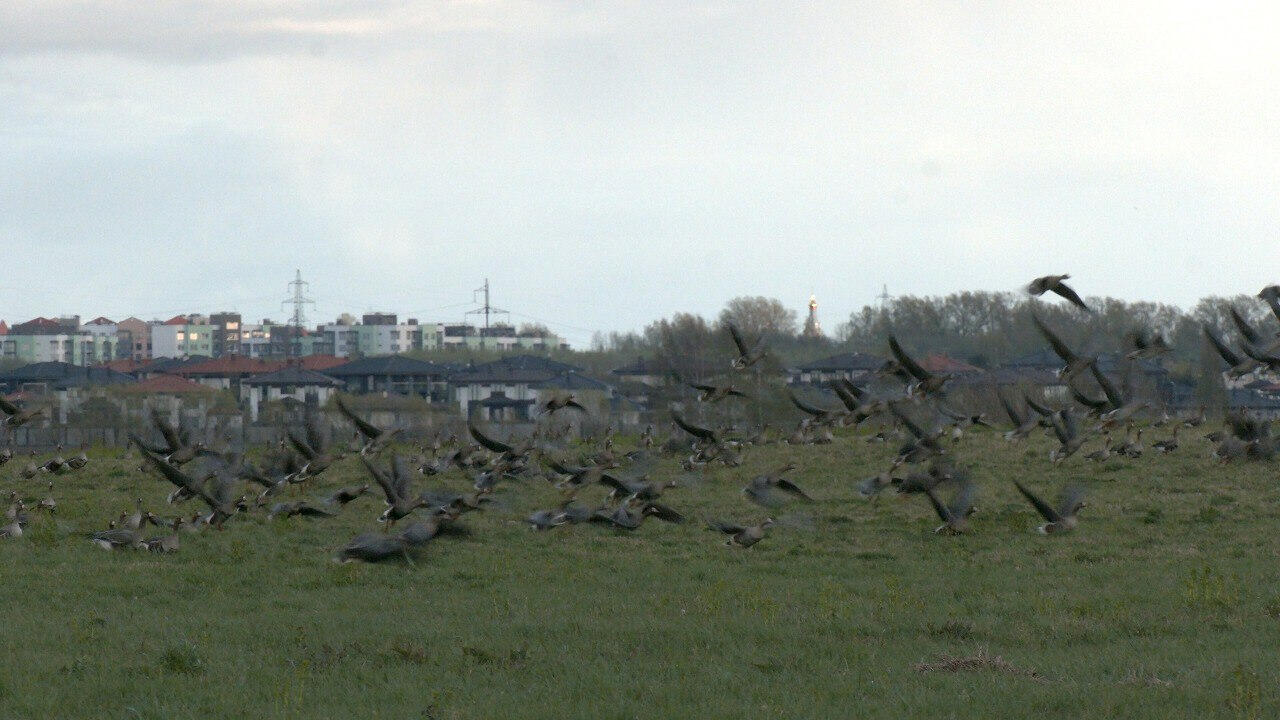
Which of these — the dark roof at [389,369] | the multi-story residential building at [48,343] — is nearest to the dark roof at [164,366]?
the dark roof at [389,369]

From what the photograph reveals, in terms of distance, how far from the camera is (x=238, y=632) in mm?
14258

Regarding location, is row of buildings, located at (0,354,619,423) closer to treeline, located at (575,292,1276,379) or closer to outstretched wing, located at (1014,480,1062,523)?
treeline, located at (575,292,1276,379)

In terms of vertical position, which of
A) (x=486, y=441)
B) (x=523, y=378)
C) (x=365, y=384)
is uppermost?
(x=523, y=378)

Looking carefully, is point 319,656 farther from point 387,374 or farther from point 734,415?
point 387,374

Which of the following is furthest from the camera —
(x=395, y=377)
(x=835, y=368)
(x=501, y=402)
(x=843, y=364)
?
(x=395, y=377)

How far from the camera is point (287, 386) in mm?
94375

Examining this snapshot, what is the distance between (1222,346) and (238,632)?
44.3ft

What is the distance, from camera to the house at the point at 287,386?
93062mm

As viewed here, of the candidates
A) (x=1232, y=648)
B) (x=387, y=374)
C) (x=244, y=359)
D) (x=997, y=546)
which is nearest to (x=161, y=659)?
(x=1232, y=648)

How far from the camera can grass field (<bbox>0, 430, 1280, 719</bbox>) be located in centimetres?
1096

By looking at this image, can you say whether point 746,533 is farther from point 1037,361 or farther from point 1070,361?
point 1037,361

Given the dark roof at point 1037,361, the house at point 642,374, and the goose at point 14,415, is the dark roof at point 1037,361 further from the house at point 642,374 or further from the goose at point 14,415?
the goose at point 14,415

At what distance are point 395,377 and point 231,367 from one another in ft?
70.0

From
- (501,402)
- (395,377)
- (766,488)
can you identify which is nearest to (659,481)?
(766,488)
